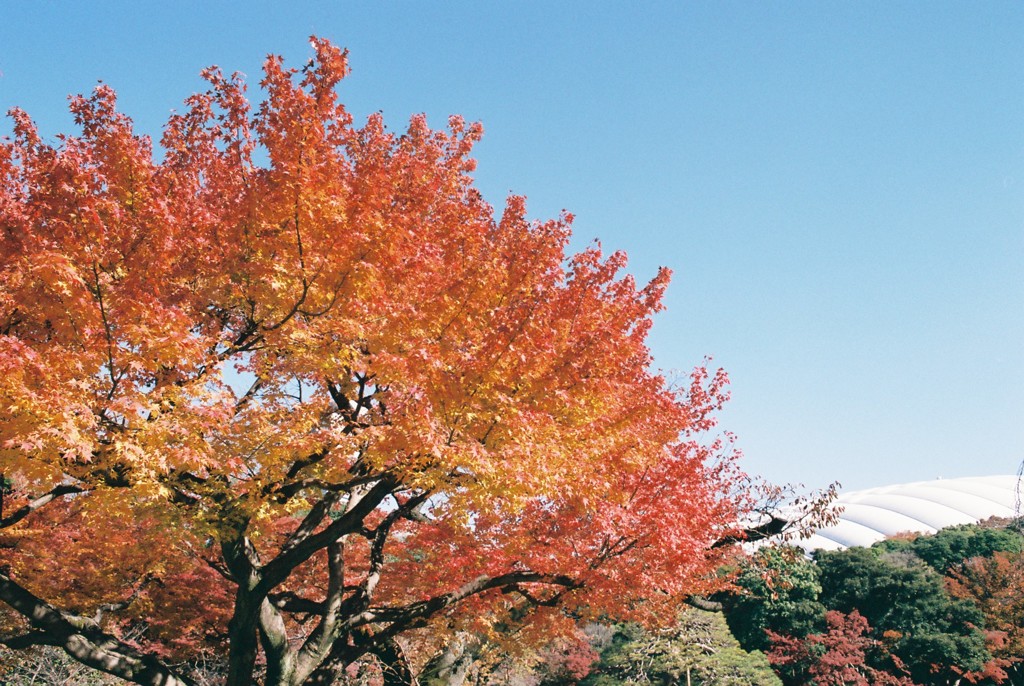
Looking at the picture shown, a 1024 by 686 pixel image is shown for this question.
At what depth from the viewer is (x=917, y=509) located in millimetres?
63031

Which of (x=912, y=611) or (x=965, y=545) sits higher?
(x=965, y=545)

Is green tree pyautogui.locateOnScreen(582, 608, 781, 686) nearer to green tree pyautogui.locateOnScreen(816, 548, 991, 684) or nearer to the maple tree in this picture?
green tree pyautogui.locateOnScreen(816, 548, 991, 684)

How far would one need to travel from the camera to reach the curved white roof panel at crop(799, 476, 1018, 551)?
195 feet

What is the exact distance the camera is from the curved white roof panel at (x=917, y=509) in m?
59.5

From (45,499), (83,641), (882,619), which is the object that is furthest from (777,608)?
(45,499)

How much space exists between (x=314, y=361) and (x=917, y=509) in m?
71.9

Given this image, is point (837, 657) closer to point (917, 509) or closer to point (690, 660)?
point (690, 660)

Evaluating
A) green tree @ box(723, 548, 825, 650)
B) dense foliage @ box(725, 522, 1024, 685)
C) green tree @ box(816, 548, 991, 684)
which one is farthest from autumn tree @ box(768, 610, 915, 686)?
green tree @ box(816, 548, 991, 684)

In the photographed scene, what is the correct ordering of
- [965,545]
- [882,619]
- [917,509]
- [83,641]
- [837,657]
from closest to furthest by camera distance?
1. [83,641]
2. [837,657]
3. [882,619]
4. [965,545]
5. [917,509]

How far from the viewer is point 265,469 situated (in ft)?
23.9

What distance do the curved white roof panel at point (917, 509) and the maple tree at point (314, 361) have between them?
181 feet

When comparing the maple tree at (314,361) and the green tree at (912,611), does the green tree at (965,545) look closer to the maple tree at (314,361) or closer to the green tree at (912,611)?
the green tree at (912,611)

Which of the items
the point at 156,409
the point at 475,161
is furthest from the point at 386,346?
the point at 475,161

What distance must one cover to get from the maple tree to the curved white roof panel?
55.1m
